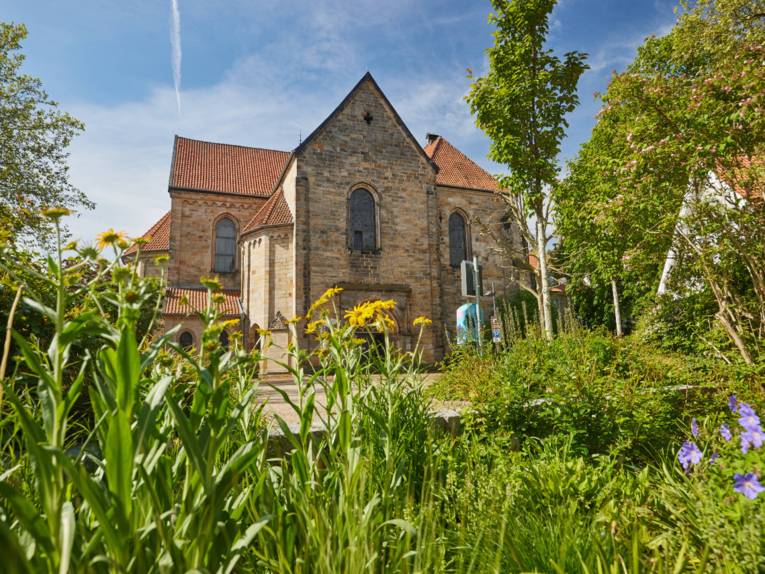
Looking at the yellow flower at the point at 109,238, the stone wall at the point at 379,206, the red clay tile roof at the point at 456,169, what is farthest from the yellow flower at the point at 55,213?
the red clay tile roof at the point at 456,169

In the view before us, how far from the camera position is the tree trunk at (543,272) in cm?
972

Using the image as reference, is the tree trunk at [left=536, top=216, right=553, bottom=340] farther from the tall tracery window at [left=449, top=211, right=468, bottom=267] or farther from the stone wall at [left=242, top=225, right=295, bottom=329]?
the tall tracery window at [left=449, top=211, right=468, bottom=267]

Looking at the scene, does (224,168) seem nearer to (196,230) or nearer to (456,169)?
(196,230)

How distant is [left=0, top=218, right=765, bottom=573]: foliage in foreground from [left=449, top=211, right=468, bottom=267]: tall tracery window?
1930 centimetres

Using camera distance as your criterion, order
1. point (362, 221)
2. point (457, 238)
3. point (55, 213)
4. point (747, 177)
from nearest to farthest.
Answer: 1. point (55, 213)
2. point (747, 177)
3. point (362, 221)
4. point (457, 238)

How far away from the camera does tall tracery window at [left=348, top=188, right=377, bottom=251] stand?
1977 cm

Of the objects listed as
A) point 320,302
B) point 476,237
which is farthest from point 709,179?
point 476,237

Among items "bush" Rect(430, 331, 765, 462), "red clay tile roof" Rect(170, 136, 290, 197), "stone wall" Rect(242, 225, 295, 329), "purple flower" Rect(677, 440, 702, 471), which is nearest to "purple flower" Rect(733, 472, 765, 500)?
"purple flower" Rect(677, 440, 702, 471)

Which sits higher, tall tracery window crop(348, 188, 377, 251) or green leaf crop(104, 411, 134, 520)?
tall tracery window crop(348, 188, 377, 251)

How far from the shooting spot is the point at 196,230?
2305 centimetres

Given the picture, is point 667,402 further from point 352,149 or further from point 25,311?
point 352,149

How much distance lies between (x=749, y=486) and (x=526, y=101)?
10.1 metres

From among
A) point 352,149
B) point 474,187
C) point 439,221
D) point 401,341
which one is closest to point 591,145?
point 474,187

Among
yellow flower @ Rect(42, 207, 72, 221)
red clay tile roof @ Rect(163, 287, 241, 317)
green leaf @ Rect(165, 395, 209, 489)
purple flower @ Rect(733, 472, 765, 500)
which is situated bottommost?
purple flower @ Rect(733, 472, 765, 500)
